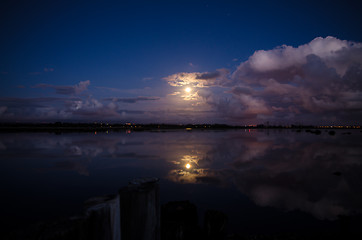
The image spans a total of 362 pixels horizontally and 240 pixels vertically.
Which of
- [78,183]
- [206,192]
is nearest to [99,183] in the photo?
[78,183]

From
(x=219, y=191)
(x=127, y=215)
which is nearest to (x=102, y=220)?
(x=127, y=215)

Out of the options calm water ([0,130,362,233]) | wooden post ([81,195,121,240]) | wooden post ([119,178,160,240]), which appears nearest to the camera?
wooden post ([81,195,121,240])

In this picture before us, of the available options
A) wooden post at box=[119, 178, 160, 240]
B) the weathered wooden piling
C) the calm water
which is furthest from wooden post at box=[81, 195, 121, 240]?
the calm water

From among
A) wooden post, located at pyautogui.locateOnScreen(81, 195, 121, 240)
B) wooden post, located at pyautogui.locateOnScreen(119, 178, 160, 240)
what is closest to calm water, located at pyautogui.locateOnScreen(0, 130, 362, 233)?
wooden post, located at pyautogui.locateOnScreen(119, 178, 160, 240)

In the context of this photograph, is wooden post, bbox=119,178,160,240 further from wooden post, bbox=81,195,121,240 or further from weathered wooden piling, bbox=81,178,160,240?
wooden post, bbox=81,195,121,240

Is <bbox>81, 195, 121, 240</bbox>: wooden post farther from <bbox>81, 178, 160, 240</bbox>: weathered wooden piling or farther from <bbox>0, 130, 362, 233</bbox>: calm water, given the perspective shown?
<bbox>0, 130, 362, 233</bbox>: calm water

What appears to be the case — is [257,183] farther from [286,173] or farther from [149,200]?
[149,200]

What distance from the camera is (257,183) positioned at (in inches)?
438

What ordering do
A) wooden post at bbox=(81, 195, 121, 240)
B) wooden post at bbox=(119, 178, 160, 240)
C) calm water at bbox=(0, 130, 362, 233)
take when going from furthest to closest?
calm water at bbox=(0, 130, 362, 233)
wooden post at bbox=(119, 178, 160, 240)
wooden post at bbox=(81, 195, 121, 240)

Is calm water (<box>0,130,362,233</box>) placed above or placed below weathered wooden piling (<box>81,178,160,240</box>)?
below

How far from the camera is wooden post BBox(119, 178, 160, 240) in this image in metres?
2.48

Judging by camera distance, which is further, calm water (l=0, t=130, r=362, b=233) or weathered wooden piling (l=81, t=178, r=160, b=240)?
calm water (l=0, t=130, r=362, b=233)

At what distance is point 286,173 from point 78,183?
41.8 feet

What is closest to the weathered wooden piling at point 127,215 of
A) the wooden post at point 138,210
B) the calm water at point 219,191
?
the wooden post at point 138,210
